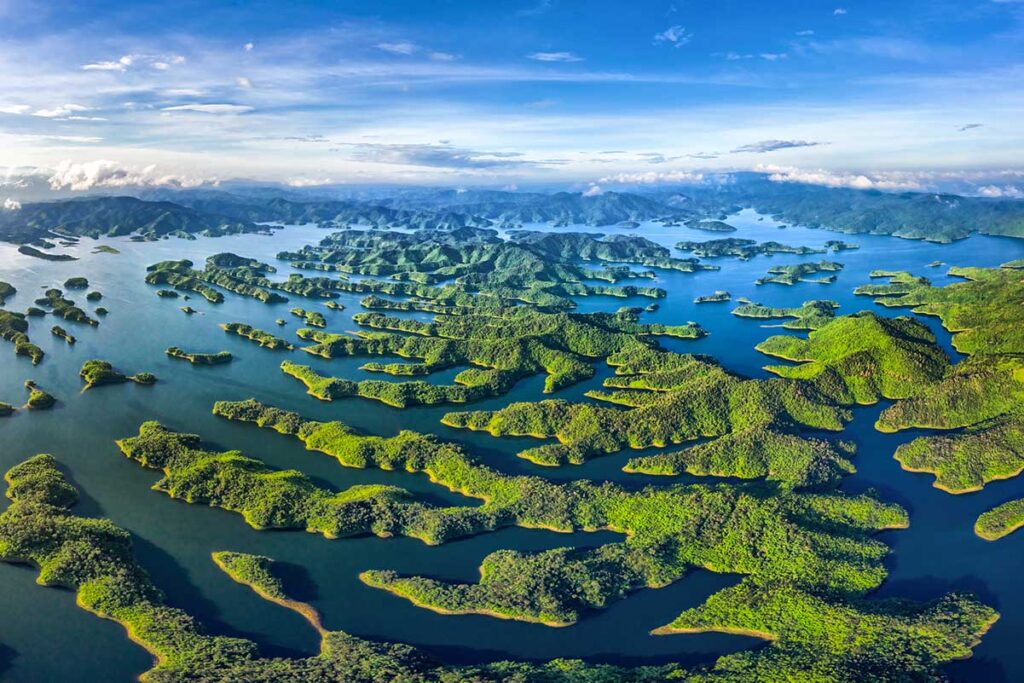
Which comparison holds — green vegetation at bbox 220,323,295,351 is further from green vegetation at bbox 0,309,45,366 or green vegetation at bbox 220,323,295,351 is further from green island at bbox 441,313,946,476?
green island at bbox 441,313,946,476

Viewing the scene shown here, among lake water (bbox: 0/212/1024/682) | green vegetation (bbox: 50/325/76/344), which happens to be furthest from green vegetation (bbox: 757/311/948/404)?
green vegetation (bbox: 50/325/76/344)

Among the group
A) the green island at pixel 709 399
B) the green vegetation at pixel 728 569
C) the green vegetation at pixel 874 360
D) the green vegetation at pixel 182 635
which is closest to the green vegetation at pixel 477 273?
the green island at pixel 709 399

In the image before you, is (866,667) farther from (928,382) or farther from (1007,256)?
(1007,256)

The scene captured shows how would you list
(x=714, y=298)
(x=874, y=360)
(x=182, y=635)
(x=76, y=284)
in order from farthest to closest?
(x=714, y=298) < (x=76, y=284) < (x=874, y=360) < (x=182, y=635)

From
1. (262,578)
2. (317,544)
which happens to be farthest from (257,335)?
(262,578)

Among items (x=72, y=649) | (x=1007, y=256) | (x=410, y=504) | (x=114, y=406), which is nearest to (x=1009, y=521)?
(x=410, y=504)

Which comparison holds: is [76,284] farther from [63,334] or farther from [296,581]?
[296,581]
